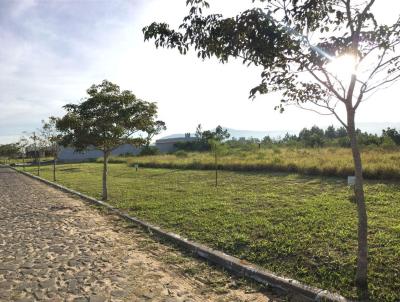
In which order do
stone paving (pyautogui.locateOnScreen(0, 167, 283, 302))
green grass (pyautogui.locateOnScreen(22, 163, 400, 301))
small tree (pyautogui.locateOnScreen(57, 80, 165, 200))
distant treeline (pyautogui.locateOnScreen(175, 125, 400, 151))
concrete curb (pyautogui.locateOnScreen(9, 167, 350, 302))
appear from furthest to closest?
distant treeline (pyautogui.locateOnScreen(175, 125, 400, 151))
small tree (pyautogui.locateOnScreen(57, 80, 165, 200))
green grass (pyautogui.locateOnScreen(22, 163, 400, 301))
stone paving (pyautogui.locateOnScreen(0, 167, 283, 302))
concrete curb (pyautogui.locateOnScreen(9, 167, 350, 302))

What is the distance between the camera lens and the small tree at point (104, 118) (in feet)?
47.2

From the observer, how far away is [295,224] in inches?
324

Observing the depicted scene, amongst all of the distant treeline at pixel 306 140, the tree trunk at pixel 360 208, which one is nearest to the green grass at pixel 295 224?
the tree trunk at pixel 360 208

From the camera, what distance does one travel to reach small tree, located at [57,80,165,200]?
14398 millimetres

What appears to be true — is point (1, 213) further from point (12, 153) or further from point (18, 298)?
point (12, 153)

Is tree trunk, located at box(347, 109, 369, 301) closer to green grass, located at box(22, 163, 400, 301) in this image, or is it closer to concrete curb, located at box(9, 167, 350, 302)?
green grass, located at box(22, 163, 400, 301)

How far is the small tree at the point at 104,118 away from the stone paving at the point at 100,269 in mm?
5056

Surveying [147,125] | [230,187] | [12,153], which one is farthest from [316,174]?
[12,153]

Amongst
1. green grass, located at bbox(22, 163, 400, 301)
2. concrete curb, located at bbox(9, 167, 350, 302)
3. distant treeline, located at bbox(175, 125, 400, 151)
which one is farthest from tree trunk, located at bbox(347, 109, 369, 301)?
distant treeline, located at bbox(175, 125, 400, 151)

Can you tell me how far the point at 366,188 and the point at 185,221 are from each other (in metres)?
6.81

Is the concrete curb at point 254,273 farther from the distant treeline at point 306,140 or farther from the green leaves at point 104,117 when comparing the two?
the distant treeline at point 306,140

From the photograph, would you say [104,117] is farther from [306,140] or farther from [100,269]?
[306,140]

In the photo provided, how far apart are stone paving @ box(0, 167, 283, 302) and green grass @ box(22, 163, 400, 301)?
2.64 ft

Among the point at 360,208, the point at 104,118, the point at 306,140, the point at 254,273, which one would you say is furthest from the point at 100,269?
the point at 306,140
